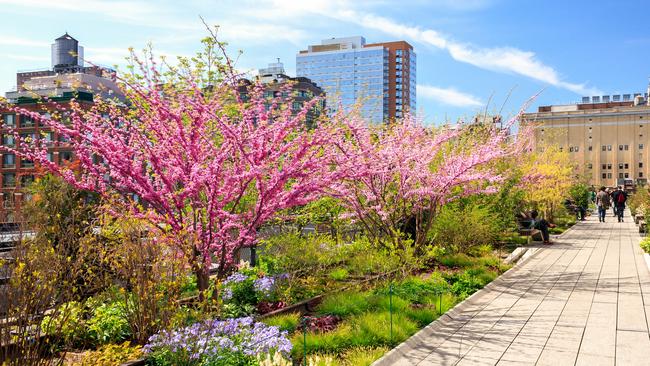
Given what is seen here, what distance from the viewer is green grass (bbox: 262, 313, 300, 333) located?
26.2 feet

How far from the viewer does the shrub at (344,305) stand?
882cm

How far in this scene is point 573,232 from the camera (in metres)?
27.7

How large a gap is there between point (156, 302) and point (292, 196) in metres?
2.53

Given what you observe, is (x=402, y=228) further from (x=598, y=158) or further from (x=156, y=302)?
(x=598, y=158)

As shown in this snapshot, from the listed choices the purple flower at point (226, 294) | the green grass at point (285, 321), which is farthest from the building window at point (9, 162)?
the green grass at point (285, 321)

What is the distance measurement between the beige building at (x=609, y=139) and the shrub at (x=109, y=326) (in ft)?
385

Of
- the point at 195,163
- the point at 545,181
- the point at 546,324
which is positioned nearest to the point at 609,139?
the point at 545,181

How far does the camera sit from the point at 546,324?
8.71 meters

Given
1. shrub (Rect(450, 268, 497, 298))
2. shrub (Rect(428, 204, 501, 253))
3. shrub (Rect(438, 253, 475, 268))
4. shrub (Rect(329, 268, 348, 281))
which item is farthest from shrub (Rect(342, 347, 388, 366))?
shrub (Rect(428, 204, 501, 253))

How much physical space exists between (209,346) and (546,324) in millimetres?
5209

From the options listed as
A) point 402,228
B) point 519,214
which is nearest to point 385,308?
point 402,228

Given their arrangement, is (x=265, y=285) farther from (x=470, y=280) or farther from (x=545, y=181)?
(x=545, y=181)

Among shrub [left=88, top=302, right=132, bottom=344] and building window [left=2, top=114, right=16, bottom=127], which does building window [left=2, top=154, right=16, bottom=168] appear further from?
shrub [left=88, top=302, right=132, bottom=344]

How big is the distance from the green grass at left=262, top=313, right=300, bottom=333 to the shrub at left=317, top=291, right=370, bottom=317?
25.0 inches
